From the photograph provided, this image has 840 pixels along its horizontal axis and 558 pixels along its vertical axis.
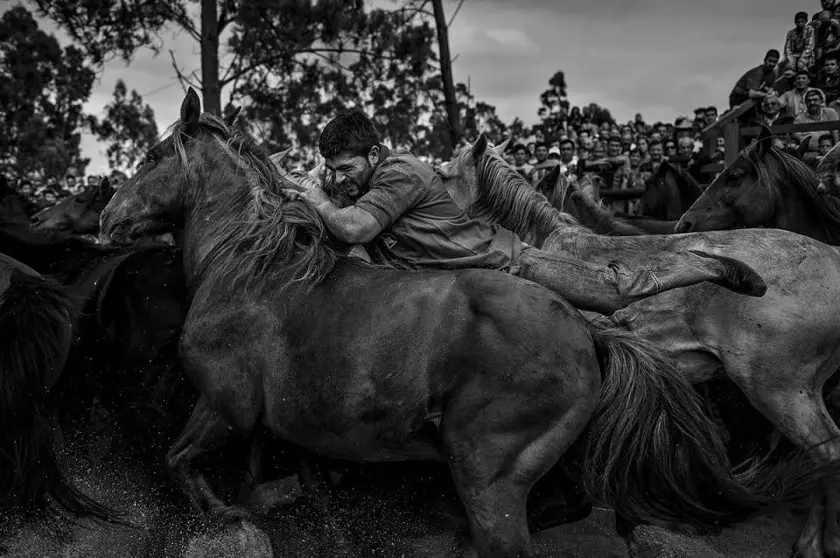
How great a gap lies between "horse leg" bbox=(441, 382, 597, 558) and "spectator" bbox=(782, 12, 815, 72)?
361 inches

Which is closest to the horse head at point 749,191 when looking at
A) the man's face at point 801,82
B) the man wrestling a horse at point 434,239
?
the man wrestling a horse at point 434,239

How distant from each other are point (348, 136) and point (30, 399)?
2079 millimetres

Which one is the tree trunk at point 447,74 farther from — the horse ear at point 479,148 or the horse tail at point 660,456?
the horse tail at point 660,456

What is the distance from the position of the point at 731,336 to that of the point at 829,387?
1.01 meters

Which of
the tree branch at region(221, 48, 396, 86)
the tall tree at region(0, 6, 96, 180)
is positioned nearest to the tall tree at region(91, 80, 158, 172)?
the tall tree at region(0, 6, 96, 180)

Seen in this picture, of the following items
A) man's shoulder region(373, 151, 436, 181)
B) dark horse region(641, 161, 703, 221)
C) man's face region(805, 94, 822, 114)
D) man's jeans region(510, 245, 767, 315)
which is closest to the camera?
man's jeans region(510, 245, 767, 315)

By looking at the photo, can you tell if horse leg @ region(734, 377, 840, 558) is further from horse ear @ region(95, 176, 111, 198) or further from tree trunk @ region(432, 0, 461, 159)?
tree trunk @ region(432, 0, 461, 159)

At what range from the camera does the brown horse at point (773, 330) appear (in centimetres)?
477

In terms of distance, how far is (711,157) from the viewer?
10.4 metres

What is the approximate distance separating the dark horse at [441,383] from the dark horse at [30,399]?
2.49 feet

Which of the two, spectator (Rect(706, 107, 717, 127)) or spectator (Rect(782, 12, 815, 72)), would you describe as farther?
spectator (Rect(706, 107, 717, 127))

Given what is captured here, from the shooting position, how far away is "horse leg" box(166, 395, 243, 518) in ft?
13.3

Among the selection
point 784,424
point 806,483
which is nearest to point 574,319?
point 806,483

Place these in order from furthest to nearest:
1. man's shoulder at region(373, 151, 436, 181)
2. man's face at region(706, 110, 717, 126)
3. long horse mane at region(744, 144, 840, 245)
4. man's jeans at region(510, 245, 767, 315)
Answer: man's face at region(706, 110, 717, 126), long horse mane at region(744, 144, 840, 245), man's shoulder at region(373, 151, 436, 181), man's jeans at region(510, 245, 767, 315)
